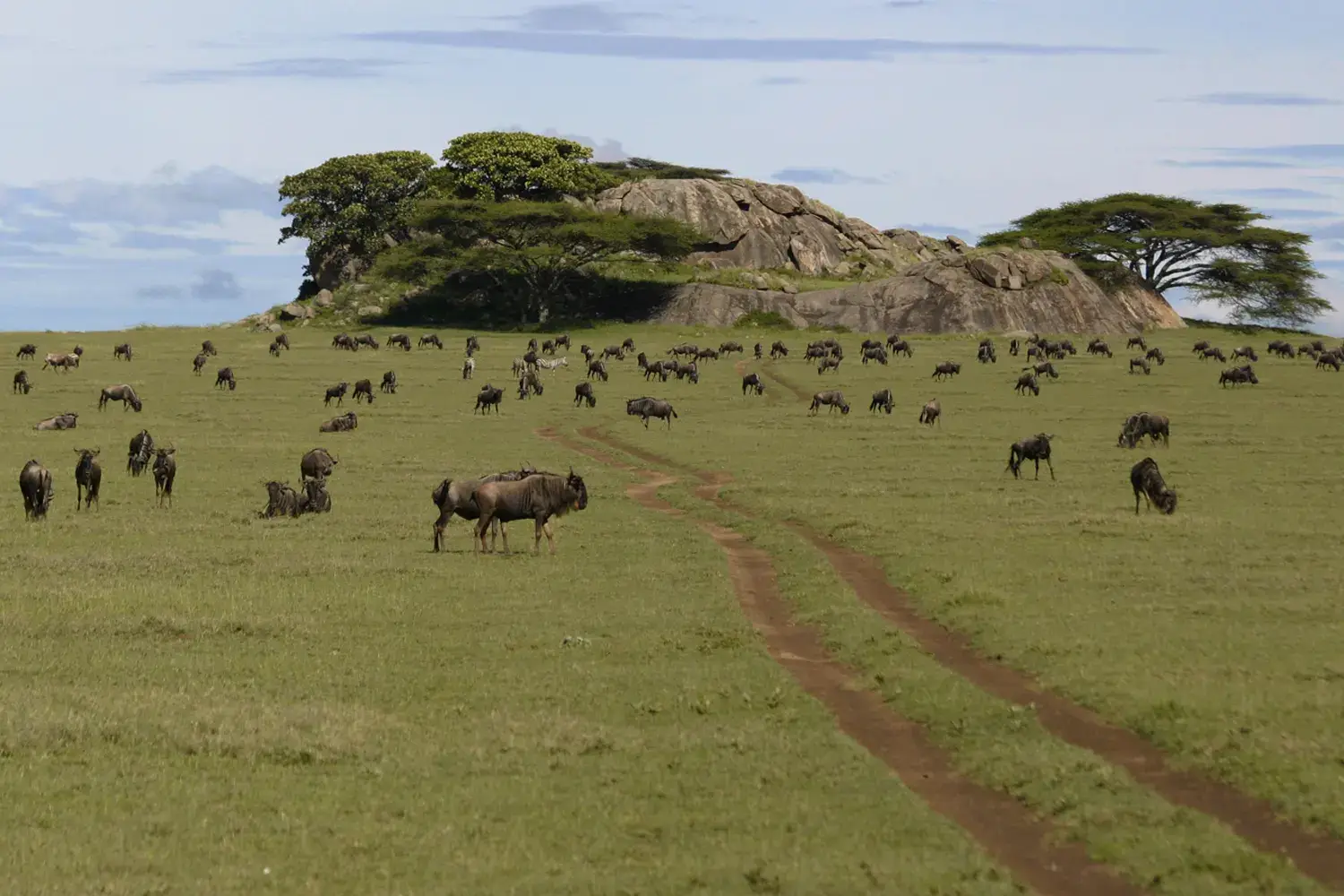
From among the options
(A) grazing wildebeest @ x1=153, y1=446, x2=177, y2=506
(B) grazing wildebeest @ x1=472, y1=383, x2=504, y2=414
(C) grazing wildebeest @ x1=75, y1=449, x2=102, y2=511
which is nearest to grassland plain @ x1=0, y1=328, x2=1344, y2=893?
(C) grazing wildebeest @ x1=75, y1=449, x2=102, y2=511

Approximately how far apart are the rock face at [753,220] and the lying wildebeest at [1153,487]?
83798mm

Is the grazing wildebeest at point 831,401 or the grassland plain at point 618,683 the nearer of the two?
the grassland plain at point 618,683

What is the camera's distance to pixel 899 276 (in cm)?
10369

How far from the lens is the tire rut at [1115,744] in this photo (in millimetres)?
13688

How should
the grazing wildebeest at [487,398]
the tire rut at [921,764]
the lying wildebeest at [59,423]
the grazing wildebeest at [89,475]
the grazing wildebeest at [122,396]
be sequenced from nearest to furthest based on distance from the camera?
the tire rut at [921,764] → the grazing wildebeest at [89,475] → the lying wildebeest at [59,423] → the grazing wildebeest at [487,398] → the grazing wildebeest at [122,396]

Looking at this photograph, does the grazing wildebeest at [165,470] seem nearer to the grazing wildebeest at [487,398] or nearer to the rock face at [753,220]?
the grazing wildebeest at [487,398]

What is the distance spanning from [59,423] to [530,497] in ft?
94.6

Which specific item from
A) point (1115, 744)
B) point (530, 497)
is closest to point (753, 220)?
point (530, 497)

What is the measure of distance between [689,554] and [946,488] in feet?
35.7

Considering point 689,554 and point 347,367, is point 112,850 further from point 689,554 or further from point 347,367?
point 347,367

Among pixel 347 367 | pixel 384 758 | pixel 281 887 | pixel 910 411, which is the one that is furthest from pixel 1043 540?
pixel 347 367

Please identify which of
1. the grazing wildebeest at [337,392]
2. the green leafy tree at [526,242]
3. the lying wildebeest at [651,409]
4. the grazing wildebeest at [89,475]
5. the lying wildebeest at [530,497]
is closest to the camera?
the lying wildebeest at [530,497]

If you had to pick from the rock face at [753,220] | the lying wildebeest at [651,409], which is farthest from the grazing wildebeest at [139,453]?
the rock face at [753,220]

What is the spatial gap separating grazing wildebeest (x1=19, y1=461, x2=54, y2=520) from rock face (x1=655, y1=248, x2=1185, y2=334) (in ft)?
234
